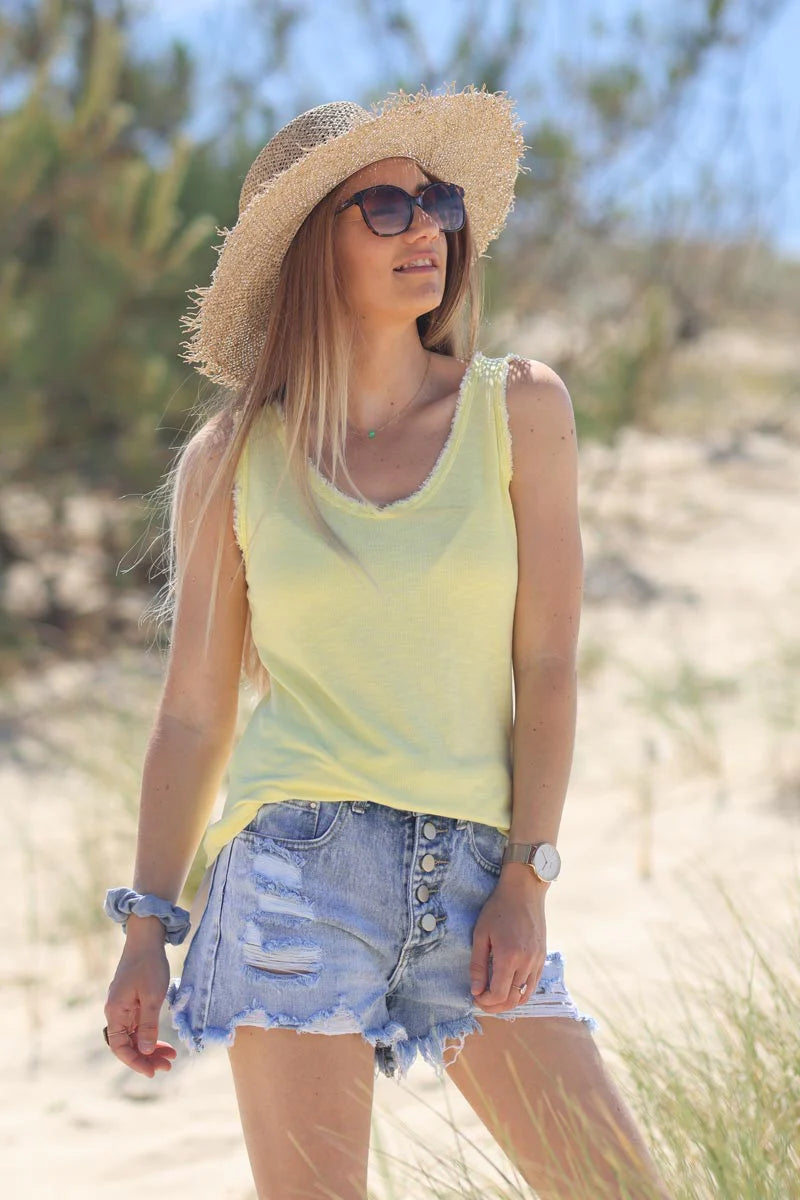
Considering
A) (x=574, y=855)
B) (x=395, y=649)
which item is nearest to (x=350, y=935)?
(x=395, y=649)

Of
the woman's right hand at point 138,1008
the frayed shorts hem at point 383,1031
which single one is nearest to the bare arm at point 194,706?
the woman's right hand at point 138,1008

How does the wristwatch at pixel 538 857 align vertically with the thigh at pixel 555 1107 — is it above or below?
above

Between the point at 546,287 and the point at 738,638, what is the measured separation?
15.5 feet

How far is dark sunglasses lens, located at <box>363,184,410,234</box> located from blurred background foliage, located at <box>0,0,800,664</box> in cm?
346

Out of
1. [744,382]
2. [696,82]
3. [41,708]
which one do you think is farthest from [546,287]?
[41,708]

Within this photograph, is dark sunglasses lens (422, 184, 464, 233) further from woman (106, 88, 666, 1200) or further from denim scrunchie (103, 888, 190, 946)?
denim scrunchie (103, 888, 190, 946)

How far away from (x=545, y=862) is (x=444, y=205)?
0.94 metres

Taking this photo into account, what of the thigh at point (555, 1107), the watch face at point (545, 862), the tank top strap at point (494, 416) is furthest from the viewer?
the tank top strap at point (494, 416)

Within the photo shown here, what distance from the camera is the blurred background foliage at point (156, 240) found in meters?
6.39

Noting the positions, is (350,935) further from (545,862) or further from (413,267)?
(413,267)

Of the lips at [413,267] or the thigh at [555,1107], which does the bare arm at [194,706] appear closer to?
the lips at [413,267]

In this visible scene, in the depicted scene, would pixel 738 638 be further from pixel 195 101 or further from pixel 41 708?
pixel 195 101

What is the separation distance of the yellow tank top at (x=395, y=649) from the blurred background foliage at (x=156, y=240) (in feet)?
12.0

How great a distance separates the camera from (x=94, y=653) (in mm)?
7094
